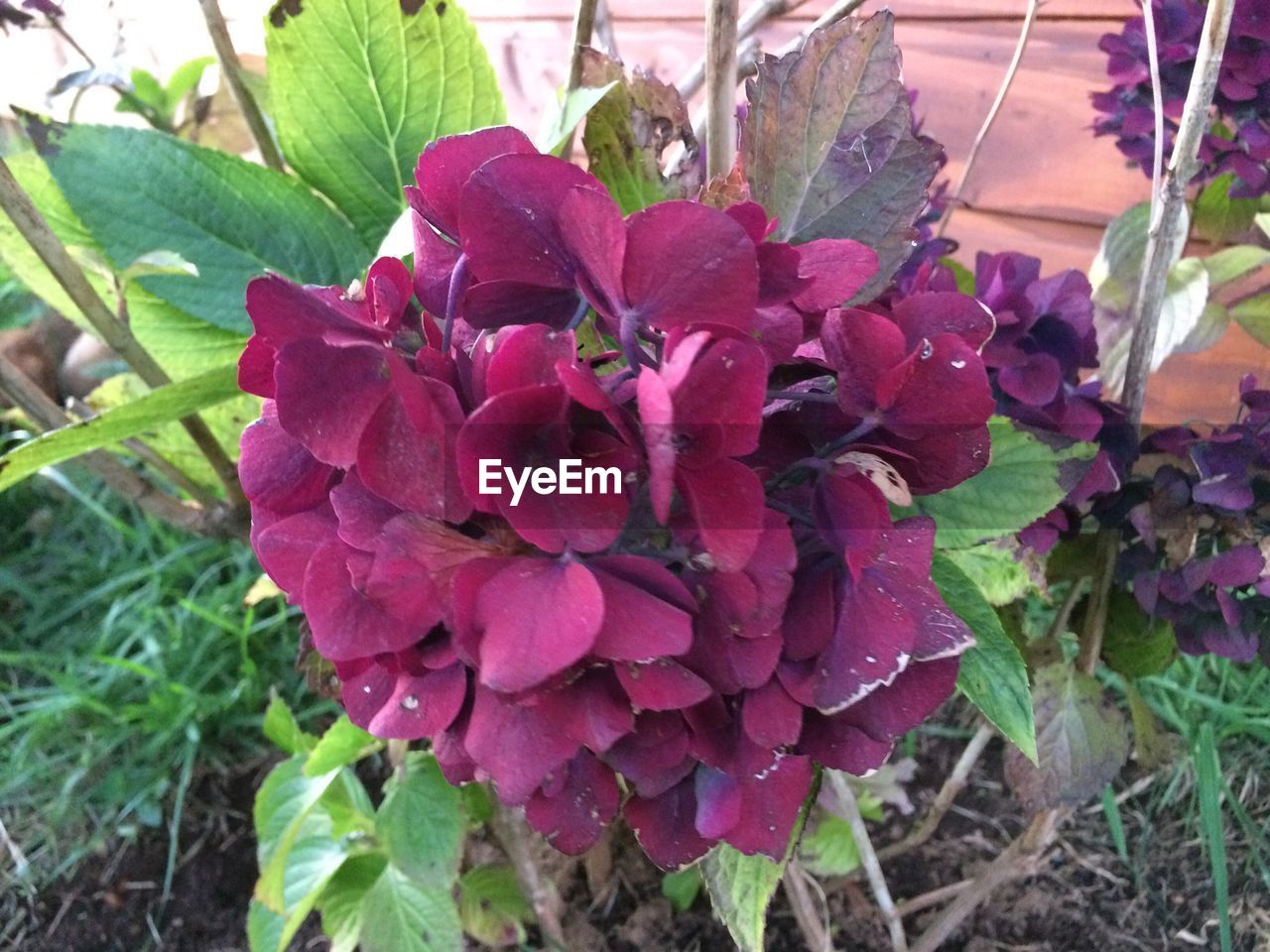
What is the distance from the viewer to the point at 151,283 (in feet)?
1.83

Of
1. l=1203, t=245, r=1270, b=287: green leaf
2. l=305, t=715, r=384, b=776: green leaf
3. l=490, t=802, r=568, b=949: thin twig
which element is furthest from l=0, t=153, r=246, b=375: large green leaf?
l=1203, t=245, r=1270, b=287: green leaf

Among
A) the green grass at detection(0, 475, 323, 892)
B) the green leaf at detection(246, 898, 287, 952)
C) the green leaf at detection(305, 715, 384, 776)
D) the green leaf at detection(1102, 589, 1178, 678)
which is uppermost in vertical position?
the green leaf at detection(1102, 589, 1178, 678)

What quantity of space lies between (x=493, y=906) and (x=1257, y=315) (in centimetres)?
74

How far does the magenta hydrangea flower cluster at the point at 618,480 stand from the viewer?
0.75ft

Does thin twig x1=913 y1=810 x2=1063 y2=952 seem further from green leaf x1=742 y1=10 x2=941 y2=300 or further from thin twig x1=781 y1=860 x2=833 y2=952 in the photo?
green leaf x1=742 y1=10 x2=941 y2=300

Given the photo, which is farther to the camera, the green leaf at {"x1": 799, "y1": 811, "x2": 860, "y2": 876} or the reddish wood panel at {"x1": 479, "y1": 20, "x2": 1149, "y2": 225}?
the reddish wood panel at {"x1": 479, "y1": 20, "x2": 1149, "y2": 225}

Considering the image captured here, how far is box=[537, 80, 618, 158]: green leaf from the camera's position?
1.26ft

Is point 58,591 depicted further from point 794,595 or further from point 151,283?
point 794,595

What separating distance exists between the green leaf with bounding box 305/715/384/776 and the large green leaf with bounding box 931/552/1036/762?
1.28 feet

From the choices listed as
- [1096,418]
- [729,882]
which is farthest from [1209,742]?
[729,882]

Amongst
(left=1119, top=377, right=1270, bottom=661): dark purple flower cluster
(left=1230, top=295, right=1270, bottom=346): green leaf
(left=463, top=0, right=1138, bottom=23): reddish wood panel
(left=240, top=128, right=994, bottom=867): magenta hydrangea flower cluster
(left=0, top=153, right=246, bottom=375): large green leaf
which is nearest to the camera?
(left=240, top=128, right=994, bottom=867): magenta hydrangea flower cluster

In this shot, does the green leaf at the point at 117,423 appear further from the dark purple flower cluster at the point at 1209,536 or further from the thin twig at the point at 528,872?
the dark purple flower cluster at the point at 1209,536

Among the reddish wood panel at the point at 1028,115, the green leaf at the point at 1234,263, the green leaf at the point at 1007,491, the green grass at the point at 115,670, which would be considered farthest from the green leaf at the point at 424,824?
the reddish wood panel at the point at 1028,115

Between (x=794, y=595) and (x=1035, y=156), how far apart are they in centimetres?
88
